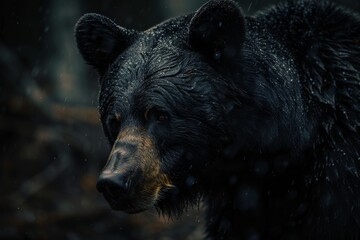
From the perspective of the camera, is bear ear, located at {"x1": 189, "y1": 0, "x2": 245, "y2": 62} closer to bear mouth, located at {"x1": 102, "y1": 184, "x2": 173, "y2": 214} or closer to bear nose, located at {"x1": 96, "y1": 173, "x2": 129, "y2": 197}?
bear mouth, located at {"x1": 102, "y1": 184, "x2": 173, "y2": 214}

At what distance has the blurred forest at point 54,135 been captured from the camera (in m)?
7.56

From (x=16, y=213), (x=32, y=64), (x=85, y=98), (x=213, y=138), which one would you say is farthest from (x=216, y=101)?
(x=85, y=98)

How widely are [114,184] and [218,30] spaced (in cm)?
130

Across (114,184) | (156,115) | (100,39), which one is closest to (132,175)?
(114,184)

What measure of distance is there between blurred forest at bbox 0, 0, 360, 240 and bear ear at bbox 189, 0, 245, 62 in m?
2.11

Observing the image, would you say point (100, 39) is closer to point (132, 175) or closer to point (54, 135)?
point (132, 175)

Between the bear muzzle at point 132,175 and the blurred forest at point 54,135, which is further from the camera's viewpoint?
the blurred forest at point 54,135

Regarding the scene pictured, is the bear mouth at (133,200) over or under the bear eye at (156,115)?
under

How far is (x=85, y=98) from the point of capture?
12570 millimetres

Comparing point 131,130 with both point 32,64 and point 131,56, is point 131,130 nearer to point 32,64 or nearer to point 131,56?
point 131,56

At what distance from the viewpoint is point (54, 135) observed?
358 inches

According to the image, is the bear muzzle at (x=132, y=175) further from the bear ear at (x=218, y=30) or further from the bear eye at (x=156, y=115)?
the bear ear at (x=218, y=30)

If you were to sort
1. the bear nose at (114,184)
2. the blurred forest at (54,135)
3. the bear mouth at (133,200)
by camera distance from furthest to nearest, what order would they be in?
the blurred forest at (54,135) < the bear mouth at (133,200) < the bear nose at (114,184)

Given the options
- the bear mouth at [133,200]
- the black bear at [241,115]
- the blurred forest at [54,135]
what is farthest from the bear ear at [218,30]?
the blurred forest at [54,135]
